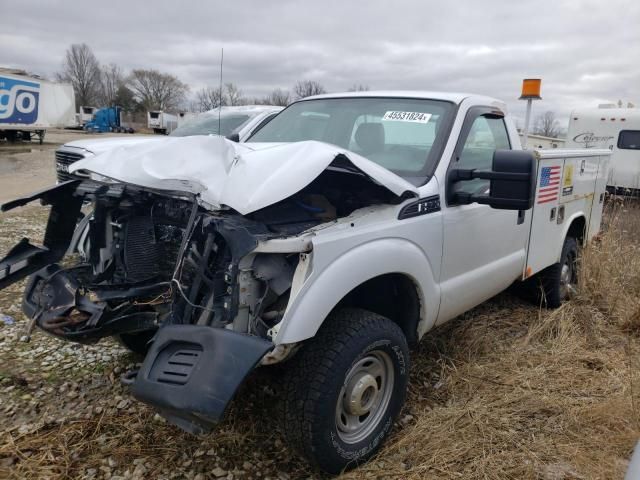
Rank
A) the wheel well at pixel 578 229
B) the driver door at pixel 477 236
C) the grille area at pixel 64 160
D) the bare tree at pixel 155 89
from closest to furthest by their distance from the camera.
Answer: the driver door at pixel 477 236 < the wheel well at pixel 578 229 < the grille area at pixel 64 160 < the bare tree at pixel 155 89

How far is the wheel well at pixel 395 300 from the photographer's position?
2.89 m

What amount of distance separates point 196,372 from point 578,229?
4.54m

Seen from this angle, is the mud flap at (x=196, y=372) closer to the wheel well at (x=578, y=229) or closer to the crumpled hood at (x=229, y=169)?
the crumpled hood at (x=229, y=169)

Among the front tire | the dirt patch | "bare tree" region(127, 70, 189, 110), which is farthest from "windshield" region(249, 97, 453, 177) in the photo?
"bare tree" region(127, 70, 189, 110)

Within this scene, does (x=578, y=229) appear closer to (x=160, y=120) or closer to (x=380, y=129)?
(x=380, y=129)

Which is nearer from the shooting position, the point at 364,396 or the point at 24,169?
the point at 364,396

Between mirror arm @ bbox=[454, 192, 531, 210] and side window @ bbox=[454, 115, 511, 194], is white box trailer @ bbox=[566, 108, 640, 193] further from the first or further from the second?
mirror arm @ bbox=[454, 192, 531, 210]

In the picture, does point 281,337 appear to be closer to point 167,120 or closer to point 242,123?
point 242,123

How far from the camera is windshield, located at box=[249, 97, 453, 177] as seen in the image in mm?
3162

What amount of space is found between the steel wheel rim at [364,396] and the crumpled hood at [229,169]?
902mm

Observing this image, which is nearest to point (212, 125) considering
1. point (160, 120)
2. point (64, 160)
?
point (64, 160)

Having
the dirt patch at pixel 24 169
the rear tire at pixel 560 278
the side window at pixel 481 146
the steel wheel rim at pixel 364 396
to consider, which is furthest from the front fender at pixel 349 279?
the dirt patch at pixel 24 169

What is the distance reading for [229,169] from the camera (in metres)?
2.46

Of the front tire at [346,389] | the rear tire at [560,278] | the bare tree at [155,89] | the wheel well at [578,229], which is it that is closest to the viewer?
the front tire at [346,389]
